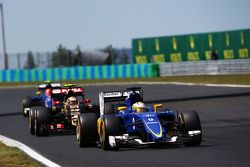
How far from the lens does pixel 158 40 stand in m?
66.9

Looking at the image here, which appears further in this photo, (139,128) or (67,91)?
(67,91)

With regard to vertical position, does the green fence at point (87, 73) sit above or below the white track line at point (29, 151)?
above

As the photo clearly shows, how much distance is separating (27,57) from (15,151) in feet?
202

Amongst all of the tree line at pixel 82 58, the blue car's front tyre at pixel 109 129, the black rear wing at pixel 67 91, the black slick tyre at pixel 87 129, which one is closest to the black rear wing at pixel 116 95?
the black slick tyre at pixel 87 129

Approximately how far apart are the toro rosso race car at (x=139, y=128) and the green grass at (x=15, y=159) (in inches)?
54.3

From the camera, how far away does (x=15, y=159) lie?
13.6 meters

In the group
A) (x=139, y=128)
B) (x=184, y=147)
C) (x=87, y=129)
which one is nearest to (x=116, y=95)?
(x=87, y=129)

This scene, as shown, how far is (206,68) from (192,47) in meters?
12.8

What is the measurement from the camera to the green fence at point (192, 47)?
62.1 meters

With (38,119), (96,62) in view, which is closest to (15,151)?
(38,119)

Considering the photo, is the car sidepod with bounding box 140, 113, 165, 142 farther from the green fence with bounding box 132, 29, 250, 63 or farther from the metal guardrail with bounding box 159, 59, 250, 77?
the green fence with bounding box 132, 29, 250, 63

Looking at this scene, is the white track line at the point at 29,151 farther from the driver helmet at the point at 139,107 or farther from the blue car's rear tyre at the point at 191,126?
the blue car's rear tyre at the point at 191,126

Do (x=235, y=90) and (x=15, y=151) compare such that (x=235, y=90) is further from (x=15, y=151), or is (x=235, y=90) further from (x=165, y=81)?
(x=15, y=151)

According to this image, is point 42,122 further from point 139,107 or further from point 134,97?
point 139,107
